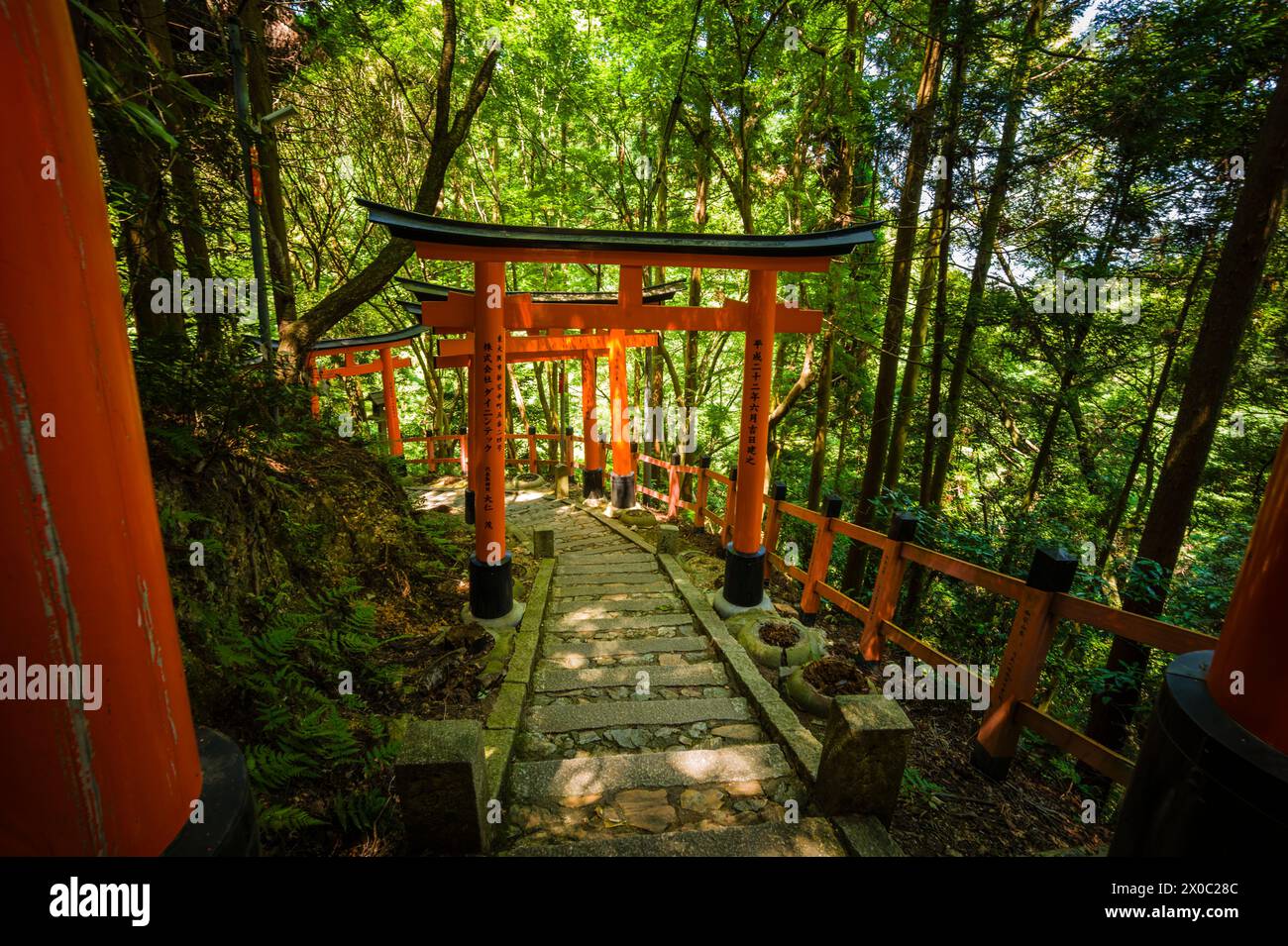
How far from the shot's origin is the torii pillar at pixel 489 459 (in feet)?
18.1

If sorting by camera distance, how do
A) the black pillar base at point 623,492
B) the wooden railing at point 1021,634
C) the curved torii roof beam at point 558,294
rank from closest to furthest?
the wooden railing at point 1021,634 → the curved torii roof beam at point 558,294 → the black pillar base at point 623,492

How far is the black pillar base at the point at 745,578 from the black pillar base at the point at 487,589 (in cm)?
262

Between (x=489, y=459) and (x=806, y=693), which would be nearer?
(x=806, y=693)

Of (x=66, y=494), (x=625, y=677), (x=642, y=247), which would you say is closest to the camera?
(x=66, y=494)

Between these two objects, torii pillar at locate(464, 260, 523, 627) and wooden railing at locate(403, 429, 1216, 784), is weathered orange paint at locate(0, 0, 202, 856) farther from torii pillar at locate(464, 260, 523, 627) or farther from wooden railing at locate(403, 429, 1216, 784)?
torii pillar at locate(464, 260, 523, 627)

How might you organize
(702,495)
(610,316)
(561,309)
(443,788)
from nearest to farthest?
(443,788)
(561,309)
(610,316)
(702,495)

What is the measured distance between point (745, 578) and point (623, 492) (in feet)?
18.8

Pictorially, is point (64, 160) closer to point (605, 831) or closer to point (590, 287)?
point (605, 831)

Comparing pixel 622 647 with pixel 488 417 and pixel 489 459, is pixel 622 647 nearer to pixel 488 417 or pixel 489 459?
pixel 489 459

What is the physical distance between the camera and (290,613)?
12.1 ft

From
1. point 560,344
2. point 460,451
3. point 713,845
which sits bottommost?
point 460,451

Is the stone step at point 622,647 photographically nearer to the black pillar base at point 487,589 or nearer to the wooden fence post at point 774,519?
the black pillar base at point 487,589

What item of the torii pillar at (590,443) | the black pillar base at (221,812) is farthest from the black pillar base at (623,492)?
the black pillar base at (221,812)

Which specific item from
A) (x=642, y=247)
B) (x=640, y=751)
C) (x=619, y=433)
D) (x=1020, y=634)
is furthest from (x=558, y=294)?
(x=1020, y=634)
